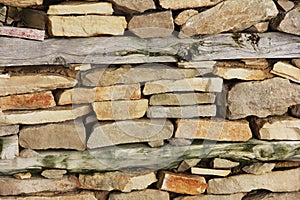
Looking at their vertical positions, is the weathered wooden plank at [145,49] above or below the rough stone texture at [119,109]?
above

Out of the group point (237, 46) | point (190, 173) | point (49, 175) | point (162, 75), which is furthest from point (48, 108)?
point (237, 46)

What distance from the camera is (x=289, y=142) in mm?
2615

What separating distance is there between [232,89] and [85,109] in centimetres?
78

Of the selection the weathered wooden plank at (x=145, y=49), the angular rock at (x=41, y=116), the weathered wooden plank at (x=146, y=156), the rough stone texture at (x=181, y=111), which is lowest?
the weathered wooden plank at (x=146, y=156)

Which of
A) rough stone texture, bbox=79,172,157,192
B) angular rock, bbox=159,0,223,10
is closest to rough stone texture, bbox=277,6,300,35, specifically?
angular rock, bbox=159,0,223,10

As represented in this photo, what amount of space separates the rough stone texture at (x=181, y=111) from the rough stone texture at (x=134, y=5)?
51cm

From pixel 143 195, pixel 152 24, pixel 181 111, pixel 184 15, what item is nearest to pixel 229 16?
pixel 184 15

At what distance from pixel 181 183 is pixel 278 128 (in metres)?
0.61

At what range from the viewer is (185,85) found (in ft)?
8.11

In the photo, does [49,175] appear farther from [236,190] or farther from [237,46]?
[237,46]

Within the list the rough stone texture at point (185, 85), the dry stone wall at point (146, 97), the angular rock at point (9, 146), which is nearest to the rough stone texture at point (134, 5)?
the dry stone wall at point (146, 97)

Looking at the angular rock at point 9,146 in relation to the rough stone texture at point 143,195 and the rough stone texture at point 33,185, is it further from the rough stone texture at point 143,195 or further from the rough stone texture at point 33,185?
the rough stone texture at point 143,195

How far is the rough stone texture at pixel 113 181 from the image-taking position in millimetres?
2531

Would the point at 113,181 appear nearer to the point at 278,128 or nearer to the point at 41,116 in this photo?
the point at 41,116
